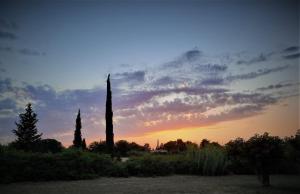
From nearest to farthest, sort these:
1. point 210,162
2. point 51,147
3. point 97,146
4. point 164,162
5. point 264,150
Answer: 1. point 264,150
2. point 210,162
3. point 164,162
4. point 51,147
5. point 97,146

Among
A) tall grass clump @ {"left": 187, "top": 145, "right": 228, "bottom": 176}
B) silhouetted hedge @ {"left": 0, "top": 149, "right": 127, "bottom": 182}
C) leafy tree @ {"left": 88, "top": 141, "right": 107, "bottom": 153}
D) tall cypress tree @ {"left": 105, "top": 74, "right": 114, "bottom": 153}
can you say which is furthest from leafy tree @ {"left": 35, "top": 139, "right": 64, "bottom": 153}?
tall grass clump @ {"left": 187, "top": 145, "right": 228, "bottom": 176}

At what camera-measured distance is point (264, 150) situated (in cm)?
1159

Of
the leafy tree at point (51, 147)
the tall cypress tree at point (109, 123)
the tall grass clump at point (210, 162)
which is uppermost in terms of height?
the tall cypress tree at point (109, 123)

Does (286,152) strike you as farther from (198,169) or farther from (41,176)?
(41,176)

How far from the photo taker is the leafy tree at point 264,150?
11679 millimetres

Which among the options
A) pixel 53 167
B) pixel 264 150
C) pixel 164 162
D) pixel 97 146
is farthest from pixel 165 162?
pixel 97 146

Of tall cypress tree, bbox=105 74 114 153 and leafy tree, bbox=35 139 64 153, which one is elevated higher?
tall cypress tree, bbox=105 74 114 153

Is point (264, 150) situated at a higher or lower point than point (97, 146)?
lower

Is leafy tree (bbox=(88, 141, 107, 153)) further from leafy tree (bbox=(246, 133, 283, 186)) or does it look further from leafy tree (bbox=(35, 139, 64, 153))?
leafy tree (bbox=(246, 133, 283, 186))

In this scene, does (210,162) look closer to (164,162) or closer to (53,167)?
(164,162)

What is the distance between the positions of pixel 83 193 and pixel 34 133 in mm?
43050

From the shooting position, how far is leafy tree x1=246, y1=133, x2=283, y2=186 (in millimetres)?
11679

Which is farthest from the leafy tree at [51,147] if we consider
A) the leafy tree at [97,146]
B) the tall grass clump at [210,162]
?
the tall grass clump at [210,162]

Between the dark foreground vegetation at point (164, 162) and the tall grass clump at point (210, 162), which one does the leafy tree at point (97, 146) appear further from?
the tall grass clump at point (210, 162)
